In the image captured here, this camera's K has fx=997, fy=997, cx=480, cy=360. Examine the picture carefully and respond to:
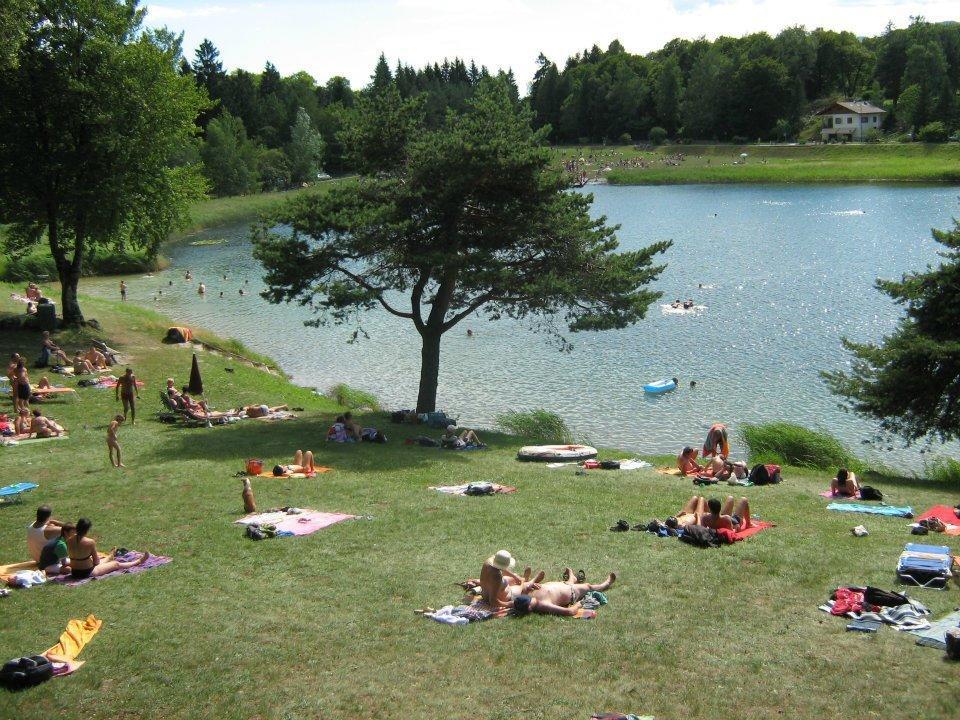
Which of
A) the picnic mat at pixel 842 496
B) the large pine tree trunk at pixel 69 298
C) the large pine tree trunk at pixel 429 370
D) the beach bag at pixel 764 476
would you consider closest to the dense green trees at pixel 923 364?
the beach bag at pixel 764 476

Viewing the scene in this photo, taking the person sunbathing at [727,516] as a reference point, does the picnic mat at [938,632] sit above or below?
above

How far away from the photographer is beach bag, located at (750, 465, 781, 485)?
22.0 metres

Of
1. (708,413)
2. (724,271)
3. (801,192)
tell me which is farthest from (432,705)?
(801,192)

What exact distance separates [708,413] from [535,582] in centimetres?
2326

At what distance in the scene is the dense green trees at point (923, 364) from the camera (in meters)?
25.7

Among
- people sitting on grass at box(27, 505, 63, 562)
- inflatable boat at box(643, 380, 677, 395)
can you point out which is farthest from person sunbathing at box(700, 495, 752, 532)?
inflatable boat at box(643, 380, 677, 395)

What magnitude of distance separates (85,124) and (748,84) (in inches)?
5111

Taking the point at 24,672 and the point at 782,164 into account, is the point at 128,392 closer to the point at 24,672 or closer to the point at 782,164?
the point at 24,672

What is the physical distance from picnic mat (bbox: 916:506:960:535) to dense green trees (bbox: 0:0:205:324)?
74.4 feet

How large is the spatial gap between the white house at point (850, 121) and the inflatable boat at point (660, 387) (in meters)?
117

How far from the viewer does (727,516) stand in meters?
17.2

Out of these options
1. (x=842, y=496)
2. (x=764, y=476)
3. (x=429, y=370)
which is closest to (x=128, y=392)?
(x=429, y=370)

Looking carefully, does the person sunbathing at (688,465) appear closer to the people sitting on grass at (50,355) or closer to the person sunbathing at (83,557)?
the person sunbathing at (83,557)

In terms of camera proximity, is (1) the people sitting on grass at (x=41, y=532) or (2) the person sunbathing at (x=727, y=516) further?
(2) the person sunbathing at (x=727, y=516)
